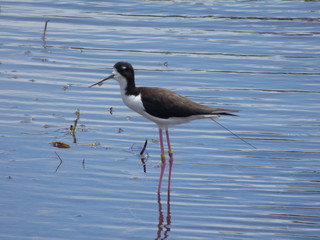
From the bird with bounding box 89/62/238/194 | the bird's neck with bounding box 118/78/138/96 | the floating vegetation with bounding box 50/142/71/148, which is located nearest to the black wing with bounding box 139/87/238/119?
the bird with bounding box 89/62/238/194

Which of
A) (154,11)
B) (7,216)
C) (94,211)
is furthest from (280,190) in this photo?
(154,11)

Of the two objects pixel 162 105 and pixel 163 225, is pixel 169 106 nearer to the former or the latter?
pixel 162 105

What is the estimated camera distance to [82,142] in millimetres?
10227

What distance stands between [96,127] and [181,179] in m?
2.13

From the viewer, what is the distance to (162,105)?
939 centimetres

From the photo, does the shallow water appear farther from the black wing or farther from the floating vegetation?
the black wing

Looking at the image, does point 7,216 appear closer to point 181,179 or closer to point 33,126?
point 181,179

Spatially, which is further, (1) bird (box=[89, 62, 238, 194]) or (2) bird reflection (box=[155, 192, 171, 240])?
(1) bird (box=[89, 62, 238, 194])

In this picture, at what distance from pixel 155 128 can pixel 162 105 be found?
6.08 feet

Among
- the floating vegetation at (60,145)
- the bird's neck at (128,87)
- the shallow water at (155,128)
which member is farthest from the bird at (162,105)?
the floating vegetation at (60,145)

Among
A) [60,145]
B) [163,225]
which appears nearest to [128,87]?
[60,145]

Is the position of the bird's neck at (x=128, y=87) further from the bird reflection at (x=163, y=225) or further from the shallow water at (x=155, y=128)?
the bird reflection at (x=163, y=225)

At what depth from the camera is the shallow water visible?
802 cm

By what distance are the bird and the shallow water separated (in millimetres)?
604
